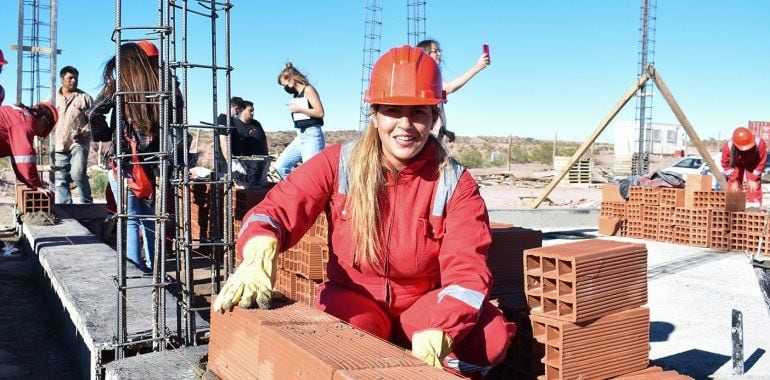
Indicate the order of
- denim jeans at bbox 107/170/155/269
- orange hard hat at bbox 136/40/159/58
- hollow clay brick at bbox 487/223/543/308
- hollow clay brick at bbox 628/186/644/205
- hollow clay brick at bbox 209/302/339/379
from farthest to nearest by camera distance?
1. hollow clay brick at bbox 628/186/644/205
2. denim jeans at bbox 107/170/155/269
3. orange hard hat at bbox 136/40/159/58
4. hollow clay brick at bbox 487/223/543/308
5. hollow clay brick at bbox 209/302/339/379

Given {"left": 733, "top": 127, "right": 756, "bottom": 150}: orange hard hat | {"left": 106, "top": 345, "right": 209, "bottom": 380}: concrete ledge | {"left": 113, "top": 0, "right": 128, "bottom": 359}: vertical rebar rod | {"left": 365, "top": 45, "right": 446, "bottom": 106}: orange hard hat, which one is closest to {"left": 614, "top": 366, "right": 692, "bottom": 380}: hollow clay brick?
{"left": 365, "top": 45, "right": 446, "bottom": 106}: orange hard hat

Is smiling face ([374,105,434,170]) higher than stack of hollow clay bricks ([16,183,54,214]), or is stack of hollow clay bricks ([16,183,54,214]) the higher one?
smiling face ([374,105,434,170])

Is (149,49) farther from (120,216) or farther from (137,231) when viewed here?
(120,216)

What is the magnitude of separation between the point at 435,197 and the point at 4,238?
26.1ft

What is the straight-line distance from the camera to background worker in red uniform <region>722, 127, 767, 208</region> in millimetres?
13594

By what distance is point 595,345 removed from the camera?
353 cm

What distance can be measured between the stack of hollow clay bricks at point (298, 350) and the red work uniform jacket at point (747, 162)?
12777 millimetres

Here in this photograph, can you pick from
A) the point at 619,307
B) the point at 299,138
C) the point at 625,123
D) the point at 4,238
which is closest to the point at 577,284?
the point at 619,307

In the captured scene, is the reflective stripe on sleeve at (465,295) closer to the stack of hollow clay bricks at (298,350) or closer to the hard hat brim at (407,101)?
the stack of hollow clay bricks at (298,350)

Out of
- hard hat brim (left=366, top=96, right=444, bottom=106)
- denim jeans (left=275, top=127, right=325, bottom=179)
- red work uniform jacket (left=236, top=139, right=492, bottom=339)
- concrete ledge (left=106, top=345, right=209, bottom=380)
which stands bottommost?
concrete ledge (left=106, top=345, right=209, bottom=380)

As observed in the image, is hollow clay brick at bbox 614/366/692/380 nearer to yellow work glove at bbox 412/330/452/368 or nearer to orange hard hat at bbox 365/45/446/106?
yellow work glove at bbox 412/330/452/368

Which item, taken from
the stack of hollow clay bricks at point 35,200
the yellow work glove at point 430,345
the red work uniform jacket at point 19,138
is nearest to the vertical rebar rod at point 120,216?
the yellow work glove at point 430,345

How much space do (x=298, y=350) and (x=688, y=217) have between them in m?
10.3

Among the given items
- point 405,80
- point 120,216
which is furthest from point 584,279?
point 120,216
